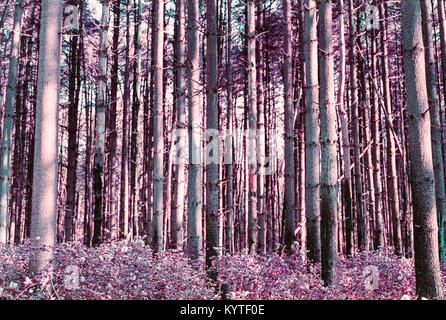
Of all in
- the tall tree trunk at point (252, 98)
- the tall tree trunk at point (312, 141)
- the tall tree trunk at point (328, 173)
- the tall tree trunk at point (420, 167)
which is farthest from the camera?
the tall tree trunk at point (252, 98)

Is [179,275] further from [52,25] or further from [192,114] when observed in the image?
[52,25]

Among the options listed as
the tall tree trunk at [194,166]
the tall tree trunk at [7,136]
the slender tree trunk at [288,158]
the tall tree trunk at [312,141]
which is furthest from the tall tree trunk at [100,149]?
the tall tree trunk at [312,141]

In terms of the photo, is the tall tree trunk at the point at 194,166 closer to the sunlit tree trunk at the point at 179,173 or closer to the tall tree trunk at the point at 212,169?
the tall tree trunk at the point at 212,169

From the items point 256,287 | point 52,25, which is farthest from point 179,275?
point 52,25

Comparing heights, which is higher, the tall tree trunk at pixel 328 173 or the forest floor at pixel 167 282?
the tall tree trunk at pixel 328 173

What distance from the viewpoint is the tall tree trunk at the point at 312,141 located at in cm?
641

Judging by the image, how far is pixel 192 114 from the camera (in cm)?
680

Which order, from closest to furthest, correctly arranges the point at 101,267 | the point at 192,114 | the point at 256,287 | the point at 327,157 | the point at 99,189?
the point at 256,287
the point at 101,267
the point at 327,157
the point at 192,114
the point at 99,189

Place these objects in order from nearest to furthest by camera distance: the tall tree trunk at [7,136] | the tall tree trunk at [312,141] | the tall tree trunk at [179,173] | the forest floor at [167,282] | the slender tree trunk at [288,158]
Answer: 1. the forest floor at [167,282]
2. the tall tree trunk at [312,141]
3. the slender tree trunk at [288,158]
4. the tall tree trunk at [179,173]
5. the tall tree trunk at [7,136]

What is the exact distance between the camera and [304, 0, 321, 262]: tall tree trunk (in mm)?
6414

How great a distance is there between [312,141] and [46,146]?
154 inches

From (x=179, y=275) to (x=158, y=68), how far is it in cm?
514

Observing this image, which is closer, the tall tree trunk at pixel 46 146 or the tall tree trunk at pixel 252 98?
the tall tree trunk at pixel 46 146

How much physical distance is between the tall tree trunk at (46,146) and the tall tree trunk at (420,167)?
166 inches
